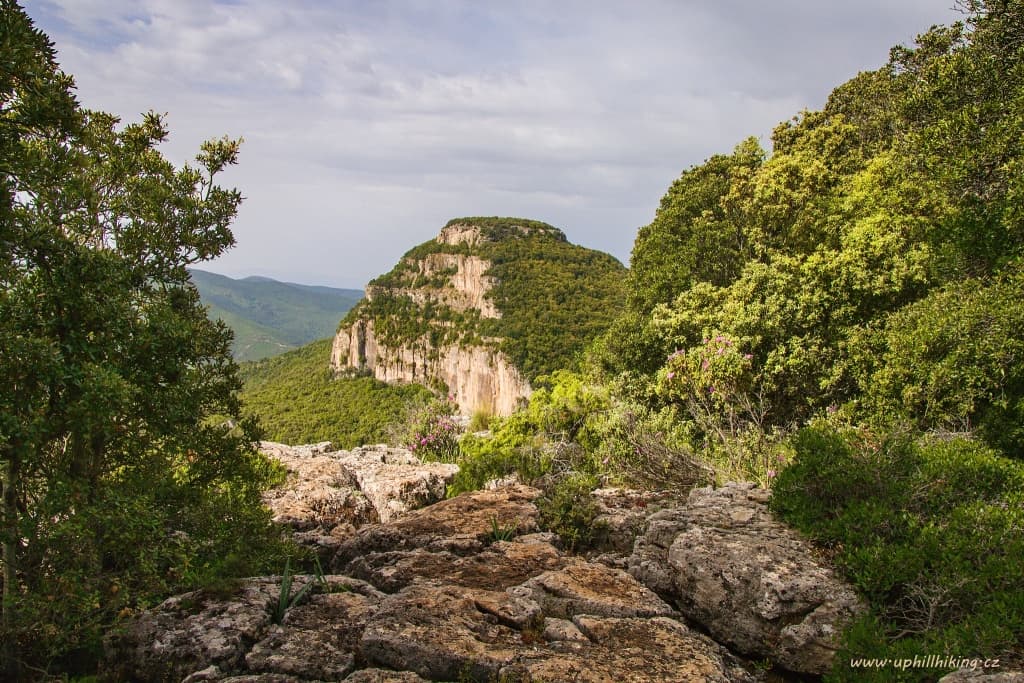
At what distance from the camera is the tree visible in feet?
15.9

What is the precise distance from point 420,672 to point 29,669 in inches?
150

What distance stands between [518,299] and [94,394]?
91866mm

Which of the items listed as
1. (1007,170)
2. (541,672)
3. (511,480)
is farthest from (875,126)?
(541,672)

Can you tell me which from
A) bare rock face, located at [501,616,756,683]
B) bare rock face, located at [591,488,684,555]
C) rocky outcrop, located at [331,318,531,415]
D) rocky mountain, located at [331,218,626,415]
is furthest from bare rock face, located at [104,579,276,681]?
rocky outcrop, located at [331,318,531,415]

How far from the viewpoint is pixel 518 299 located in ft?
316

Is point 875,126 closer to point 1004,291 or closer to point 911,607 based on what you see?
point 1004,291

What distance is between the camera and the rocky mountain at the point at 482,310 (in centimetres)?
8481

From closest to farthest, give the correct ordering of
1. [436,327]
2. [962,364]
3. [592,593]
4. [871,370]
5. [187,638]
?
[187,638], [592,593], [962,364], [871,370], [436,327]

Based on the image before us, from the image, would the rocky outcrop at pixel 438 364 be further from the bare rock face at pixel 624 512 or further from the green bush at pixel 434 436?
the bare rock face at pixel 624 512

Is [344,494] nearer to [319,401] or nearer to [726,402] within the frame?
[726,402]

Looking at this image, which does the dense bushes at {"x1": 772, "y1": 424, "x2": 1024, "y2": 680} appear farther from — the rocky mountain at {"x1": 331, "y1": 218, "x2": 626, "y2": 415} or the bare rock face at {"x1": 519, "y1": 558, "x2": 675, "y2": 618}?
the rocky mountain at {"x1": 331, "y1": 218, "x2": 626, "y2": 415}

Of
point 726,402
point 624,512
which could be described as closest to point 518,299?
point 726,402

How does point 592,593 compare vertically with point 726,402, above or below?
below

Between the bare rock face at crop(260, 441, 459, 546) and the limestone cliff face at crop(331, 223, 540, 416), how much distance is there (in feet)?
241
